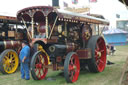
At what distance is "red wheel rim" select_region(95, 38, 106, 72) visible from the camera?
223 inches

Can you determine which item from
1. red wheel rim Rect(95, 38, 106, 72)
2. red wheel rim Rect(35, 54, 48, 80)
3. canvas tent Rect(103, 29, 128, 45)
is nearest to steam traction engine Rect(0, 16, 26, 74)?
red wheel rim Rect(35, 54, 48, 80)

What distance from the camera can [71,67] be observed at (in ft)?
14.4

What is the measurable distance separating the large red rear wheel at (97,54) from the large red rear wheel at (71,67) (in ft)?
2.53

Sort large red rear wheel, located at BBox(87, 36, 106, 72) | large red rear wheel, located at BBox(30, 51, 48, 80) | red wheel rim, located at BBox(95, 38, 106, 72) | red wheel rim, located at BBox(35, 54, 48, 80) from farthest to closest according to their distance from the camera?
red wheel rim, located at BBox(95, 38, 106, 72) → large red rear wheel, located at BBox(87, 36, 106, 72) → red wheel rim, located at BBox(35, 54, 48, 80) → large red rear wheel, located at BBox(30, 51, 48, 80)

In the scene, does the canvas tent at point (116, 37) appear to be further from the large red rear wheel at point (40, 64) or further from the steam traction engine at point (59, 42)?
the large red rear wheel at point (40, 64)

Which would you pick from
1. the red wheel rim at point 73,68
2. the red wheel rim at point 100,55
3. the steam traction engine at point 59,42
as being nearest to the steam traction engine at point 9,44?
the steam traction engine at point 59,42

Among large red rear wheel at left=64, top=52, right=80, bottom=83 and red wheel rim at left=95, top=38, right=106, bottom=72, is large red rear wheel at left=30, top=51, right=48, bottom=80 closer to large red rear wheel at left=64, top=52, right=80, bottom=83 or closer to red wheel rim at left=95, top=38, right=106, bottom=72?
large red rear wheel at left=64, top=52, right=80, bottom=83

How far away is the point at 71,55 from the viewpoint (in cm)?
436

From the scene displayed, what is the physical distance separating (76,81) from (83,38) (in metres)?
1.53

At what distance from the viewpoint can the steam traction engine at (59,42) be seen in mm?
4402

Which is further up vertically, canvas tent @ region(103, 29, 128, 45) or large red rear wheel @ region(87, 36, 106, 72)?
large red rear wheel @ region(87, 36, 106, 72)

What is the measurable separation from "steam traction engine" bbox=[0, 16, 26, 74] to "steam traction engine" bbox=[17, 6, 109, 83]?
4.44 ft

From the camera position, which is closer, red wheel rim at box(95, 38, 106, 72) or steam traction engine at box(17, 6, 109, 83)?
steam traction engine at box(17, 6, 109, 83)

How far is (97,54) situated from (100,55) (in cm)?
18
